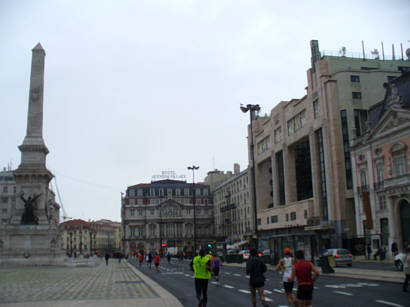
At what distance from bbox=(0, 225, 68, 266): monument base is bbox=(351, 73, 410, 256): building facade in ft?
108

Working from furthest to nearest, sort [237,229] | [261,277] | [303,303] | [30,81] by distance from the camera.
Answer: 1. [237,229]
2. [30,81]
3. [261,277]
4. [303,303]

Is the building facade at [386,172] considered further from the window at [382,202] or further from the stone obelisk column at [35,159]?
the stone obelisk column at [35,159]

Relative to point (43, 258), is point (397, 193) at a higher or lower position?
higher

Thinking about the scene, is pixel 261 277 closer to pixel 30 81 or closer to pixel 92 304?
pixel 92 304

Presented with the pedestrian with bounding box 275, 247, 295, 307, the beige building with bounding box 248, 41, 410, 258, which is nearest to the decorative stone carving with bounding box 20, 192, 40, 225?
the beige building with bounding box 248, 41, 410, 258

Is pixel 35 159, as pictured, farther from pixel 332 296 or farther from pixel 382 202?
pixel 332 296

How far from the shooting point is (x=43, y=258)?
49188mm

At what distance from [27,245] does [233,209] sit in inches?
2424

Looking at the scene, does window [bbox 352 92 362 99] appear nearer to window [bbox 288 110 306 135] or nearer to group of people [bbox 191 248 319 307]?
window [bbox 288 110 306 135]

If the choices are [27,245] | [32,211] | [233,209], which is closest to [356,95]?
[32,211]

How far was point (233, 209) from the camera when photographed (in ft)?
345

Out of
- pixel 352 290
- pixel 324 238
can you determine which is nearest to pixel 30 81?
pixel 324 238

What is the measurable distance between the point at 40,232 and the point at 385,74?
1737 inches

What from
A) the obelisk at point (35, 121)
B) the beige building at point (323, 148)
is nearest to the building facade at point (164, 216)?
the beige building at point (323, 148)
